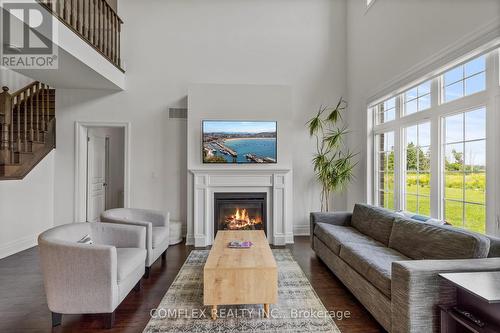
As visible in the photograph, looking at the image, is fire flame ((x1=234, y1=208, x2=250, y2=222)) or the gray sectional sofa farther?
fire flame ((x1=234, y1=208, x2=250, y2=222))

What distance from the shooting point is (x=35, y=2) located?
2.81 metres

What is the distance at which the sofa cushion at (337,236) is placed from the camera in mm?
3100

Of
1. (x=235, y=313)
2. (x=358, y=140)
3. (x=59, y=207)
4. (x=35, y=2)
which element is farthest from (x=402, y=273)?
(x=59, y=207)

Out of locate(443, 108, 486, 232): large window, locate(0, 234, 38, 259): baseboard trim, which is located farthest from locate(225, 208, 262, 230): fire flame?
locate(0, 234, 38, 259): baseboard trim

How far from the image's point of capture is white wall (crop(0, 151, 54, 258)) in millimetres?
3924

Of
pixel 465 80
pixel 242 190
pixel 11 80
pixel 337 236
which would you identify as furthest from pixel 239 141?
pixel 11 80

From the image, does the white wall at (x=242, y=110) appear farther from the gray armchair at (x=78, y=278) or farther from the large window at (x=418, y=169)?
the gray armchair at (x=78, y=278)

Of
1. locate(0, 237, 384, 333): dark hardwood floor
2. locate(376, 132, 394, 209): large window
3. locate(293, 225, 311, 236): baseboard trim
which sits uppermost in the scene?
locate(376, 132, 394, 209): large window

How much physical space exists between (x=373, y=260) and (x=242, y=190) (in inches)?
103

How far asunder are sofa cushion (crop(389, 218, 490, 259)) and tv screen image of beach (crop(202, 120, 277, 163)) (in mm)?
2364

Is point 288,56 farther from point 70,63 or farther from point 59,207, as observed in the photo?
point 59,207

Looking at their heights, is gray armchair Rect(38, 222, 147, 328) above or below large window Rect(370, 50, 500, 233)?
below

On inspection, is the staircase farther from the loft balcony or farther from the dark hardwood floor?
the dark hardwood floor

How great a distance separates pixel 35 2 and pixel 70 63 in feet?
3.20
